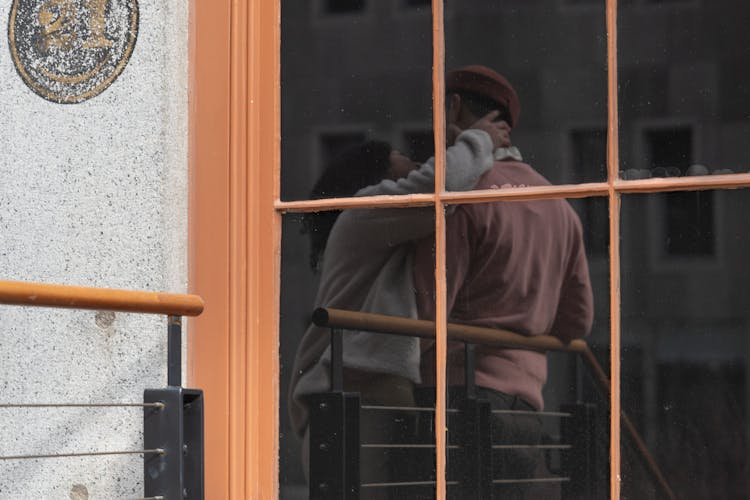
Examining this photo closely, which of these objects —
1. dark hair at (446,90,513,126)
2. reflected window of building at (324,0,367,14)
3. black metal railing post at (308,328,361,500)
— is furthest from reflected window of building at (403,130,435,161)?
black metal railing post at (308,328,361,500)

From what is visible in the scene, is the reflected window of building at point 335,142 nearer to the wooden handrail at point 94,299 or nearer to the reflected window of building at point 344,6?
the reflected window of building at point 344,6

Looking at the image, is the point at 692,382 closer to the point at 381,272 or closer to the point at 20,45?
the point at 381,272

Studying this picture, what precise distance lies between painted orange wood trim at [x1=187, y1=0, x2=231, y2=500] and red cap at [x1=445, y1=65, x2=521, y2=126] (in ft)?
1.93

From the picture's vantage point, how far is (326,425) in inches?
147

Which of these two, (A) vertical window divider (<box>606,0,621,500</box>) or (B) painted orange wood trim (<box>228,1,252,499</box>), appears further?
(B) painted orange wood trim (<box>228,1,252,499</box>)

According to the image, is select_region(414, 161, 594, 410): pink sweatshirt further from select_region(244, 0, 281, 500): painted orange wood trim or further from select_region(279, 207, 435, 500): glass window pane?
select_region(244, 0, 281, 500): painted orange wood trim

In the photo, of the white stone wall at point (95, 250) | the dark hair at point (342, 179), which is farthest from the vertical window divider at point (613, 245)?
the white stone wall at point (95, 250)

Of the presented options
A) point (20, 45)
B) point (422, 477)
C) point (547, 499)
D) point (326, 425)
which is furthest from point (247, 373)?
point (20, 45)

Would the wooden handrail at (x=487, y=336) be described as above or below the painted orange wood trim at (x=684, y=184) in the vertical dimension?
below

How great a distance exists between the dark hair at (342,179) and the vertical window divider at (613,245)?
0.57 meters

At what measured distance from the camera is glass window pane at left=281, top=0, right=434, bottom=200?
374 cm

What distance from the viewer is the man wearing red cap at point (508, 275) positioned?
3.52 meters

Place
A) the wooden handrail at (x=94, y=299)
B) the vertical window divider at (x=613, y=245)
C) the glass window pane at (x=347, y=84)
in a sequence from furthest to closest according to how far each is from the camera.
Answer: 1. the glass window pane at (x=347, y=84)
2. the vertical window divider at (x=613, y=245)
3. the wooden handrail at (x=94, y=299)

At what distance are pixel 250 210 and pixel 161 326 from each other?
37 cm
